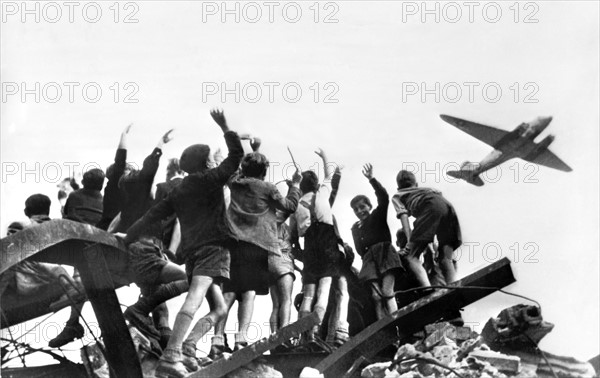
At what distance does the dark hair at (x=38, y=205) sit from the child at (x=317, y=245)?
102 inches

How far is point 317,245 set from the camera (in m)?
18.1

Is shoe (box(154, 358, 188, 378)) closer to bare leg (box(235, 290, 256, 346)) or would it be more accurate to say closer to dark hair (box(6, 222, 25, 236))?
bare leg (box(235, 290, 256, 346))

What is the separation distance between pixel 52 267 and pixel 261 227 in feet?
6.36

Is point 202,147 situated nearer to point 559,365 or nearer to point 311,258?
point 311,258

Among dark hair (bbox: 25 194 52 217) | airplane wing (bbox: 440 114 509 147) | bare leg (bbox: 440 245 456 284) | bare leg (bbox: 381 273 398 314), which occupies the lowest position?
bare leg (bbox: 381 273 398 314)

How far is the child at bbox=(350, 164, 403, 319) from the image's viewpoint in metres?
17.6

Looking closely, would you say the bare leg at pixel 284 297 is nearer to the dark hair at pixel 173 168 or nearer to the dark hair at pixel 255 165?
the dark hair at pixel 255 165

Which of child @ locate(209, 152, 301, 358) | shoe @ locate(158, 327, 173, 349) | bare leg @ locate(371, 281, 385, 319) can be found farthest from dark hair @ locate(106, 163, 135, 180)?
bare leg @ locate(371, 281, 385, 319)

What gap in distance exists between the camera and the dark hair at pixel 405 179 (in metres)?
18.1

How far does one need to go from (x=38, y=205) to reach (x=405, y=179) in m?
3.58

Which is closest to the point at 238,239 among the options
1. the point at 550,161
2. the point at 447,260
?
the point at 447,260

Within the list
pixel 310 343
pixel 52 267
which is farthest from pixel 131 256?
pixel 310 343

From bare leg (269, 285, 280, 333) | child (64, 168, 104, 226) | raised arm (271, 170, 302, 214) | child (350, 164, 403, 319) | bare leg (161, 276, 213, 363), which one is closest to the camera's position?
bare leg (161, 276, 213, 363)

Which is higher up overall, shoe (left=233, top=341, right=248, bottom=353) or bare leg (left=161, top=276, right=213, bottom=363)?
bare leg (left=161, top=276, right=213, bottom=363)
